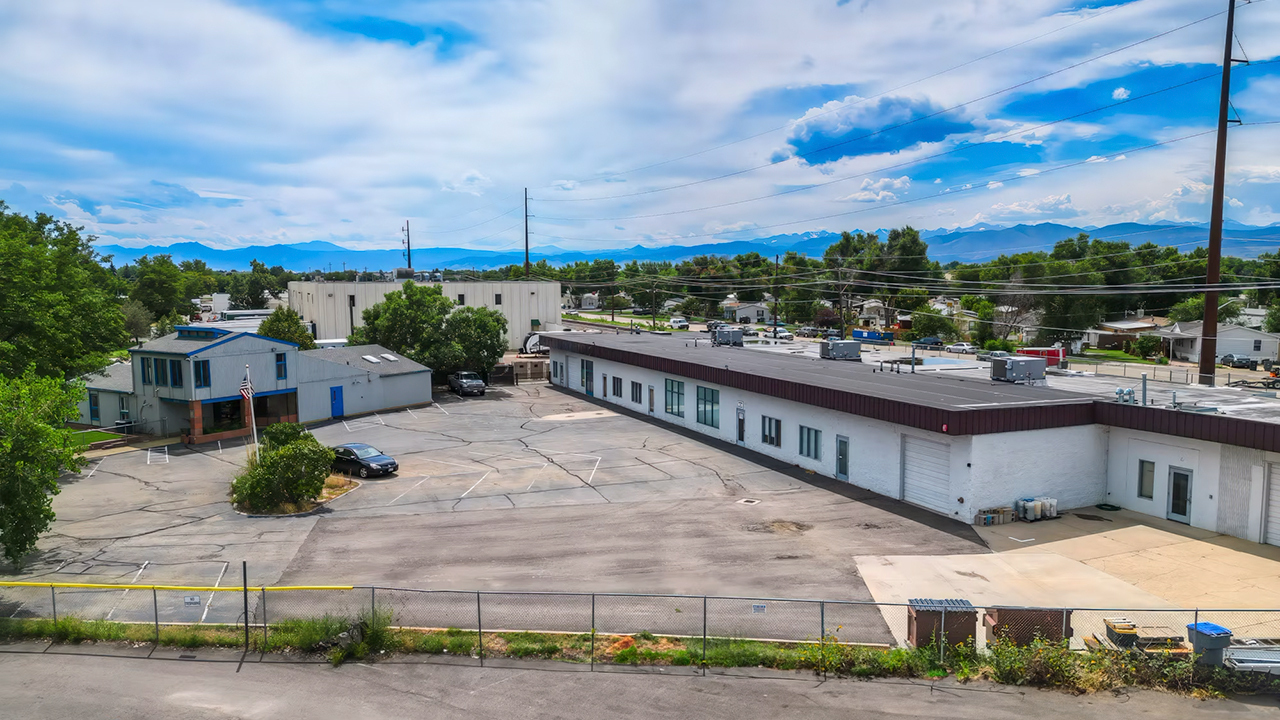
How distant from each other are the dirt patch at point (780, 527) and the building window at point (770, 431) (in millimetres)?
9608

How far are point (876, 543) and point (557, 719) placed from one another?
12.8 meters

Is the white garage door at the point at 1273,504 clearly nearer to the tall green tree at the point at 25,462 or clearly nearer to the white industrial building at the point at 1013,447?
the white industrial building at the point at 1013,447

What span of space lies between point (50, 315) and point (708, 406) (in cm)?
3095

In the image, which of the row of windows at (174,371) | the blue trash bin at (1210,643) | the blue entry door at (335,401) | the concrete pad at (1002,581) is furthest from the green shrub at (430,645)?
the blue entry door at (335,401)

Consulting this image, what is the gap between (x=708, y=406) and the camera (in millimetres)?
39562

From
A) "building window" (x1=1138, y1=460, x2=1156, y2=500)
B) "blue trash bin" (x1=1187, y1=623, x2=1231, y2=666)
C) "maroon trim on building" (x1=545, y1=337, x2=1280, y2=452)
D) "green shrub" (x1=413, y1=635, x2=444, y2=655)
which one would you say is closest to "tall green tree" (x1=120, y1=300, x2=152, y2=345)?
"maroon trim on building" (x1=545, y1=337, x2=1280, y2=452)

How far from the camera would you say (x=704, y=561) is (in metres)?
20.5

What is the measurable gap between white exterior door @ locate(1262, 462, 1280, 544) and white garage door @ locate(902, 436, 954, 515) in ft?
28.0

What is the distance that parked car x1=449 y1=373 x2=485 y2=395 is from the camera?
5369 cm

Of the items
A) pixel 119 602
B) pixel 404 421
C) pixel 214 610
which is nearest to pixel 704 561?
pixel 214 610

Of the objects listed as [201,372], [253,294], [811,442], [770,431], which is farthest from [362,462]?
[253,294]

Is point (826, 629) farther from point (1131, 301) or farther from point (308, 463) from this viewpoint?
point (1131, 301)

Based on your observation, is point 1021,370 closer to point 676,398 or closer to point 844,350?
point 844,350

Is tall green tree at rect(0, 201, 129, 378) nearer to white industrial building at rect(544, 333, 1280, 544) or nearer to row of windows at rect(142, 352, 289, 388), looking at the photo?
row of windows at rect(142, 352, 289, 388)
